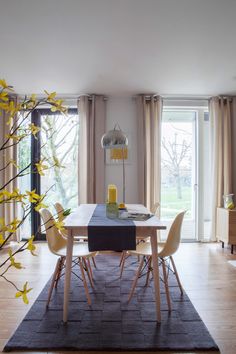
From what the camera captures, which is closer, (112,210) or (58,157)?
(112,210)

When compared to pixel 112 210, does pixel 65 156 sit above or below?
above

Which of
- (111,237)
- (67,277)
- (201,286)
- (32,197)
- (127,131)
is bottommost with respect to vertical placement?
(201,286)

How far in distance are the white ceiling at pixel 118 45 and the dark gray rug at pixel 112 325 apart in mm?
2609

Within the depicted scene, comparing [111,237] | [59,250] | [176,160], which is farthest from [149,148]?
[111,237]

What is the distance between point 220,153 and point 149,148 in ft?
4.07

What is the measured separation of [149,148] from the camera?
14.8 ft

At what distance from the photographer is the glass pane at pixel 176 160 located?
4.84m

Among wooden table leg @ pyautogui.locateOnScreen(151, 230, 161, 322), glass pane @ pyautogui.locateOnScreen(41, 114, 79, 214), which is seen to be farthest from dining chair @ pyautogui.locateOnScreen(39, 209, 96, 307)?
glass pane @ pyautogui.locateOnScreen(41, 114, 79, 214)

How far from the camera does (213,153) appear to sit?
15.0 ft

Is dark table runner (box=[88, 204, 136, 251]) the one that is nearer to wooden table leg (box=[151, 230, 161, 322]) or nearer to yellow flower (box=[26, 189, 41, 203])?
wooden table leg (box=[151, 230, 161, 322])

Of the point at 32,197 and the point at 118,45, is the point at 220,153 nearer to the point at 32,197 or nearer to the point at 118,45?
the point at 118,45

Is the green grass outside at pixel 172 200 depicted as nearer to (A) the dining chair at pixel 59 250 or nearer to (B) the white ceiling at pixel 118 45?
(B) the white ceiling at pixel 118 45

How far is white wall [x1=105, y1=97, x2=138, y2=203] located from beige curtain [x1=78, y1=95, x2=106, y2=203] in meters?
0.20

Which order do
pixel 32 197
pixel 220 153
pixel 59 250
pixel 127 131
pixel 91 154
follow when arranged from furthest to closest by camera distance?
pixel 127 131 → pixel 220 153 → pixel 91 154 → pixel 59 250 → pixel 32 197
